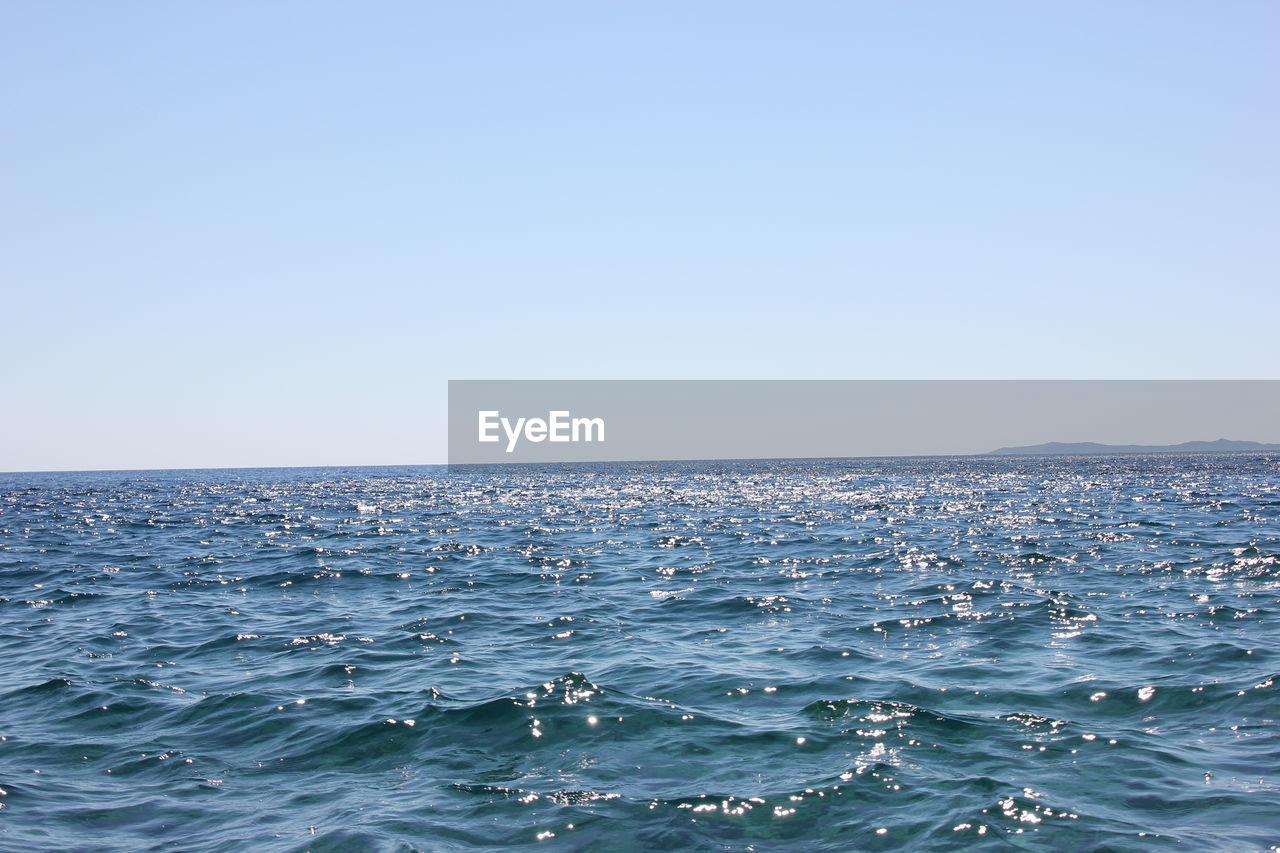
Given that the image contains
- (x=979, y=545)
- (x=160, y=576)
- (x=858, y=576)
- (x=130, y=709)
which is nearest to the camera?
(x=130, y=709)

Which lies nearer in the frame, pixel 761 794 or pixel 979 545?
pixel 761 794

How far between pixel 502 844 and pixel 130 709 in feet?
23.2

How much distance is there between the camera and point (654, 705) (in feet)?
36.7

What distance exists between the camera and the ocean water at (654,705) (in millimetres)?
7738

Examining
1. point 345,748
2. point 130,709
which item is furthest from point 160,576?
point 345,748

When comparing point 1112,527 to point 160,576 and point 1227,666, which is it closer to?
point 1227,666

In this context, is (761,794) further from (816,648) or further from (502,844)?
(816,648)


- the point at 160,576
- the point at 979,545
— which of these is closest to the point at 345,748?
the point at 160,576

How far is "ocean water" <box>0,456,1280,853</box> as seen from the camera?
25.4 feet

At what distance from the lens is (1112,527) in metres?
32.4

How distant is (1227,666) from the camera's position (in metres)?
12.1

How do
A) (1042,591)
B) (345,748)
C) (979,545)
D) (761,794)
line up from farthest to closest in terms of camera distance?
1. (979,545)
2. (1042,591)
3. (345,748)
4. (761,794)

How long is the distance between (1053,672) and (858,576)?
996 cm

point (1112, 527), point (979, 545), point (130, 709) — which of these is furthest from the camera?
point (1112, 527)
